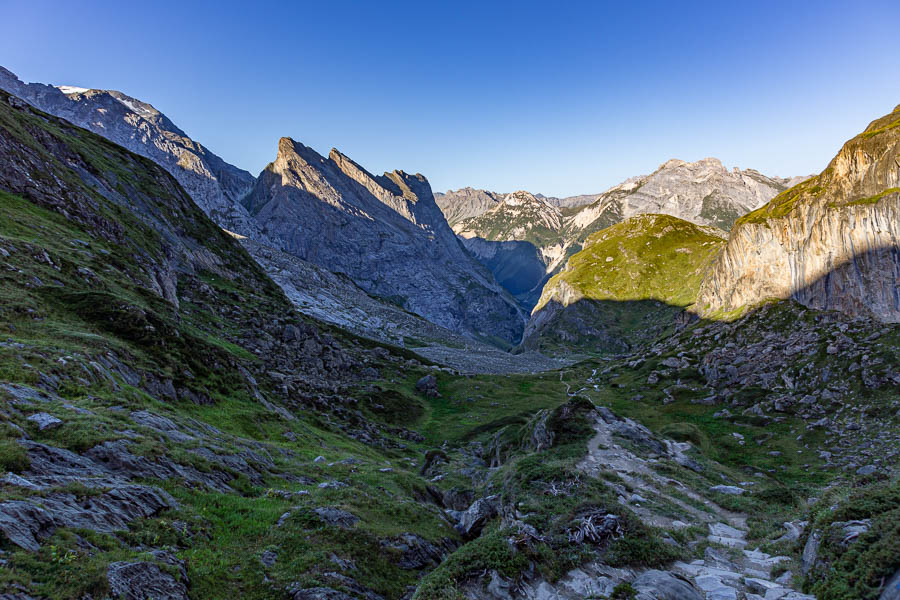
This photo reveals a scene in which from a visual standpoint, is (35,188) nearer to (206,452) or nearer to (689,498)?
(206,452)

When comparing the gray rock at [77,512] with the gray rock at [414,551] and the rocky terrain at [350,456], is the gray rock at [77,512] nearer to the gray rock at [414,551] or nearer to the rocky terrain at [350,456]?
the rocky terrain at [350,456]

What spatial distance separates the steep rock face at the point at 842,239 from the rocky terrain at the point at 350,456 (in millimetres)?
1102

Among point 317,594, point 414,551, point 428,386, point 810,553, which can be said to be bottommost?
point 428,386

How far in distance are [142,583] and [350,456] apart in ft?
85.5

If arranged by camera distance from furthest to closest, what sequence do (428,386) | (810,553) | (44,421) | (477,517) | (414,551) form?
(428,386)
(477,517)
(414,551)
(44,421)
(810,553)

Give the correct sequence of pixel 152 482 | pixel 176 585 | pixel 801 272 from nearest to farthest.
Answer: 1. pixel 176 585
2. pixel 152 482
3. pixel 801 272

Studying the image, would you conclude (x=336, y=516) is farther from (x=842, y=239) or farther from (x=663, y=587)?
(x=842, y=239)

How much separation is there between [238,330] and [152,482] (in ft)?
173

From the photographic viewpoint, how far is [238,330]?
2505 inches

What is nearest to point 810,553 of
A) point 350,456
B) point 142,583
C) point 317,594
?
point 317,594

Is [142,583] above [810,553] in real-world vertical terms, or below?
below

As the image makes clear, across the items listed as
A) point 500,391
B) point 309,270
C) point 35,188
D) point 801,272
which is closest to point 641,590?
point 35,188

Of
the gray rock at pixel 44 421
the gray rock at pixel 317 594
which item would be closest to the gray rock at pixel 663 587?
the gray rock at pixel 317 594

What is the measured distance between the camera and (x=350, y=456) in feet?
118
